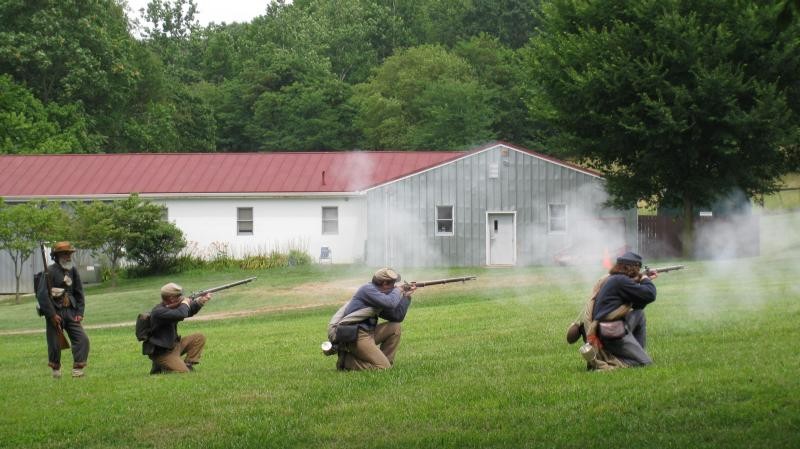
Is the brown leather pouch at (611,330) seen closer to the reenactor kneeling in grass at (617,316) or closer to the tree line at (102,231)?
the reenactor kneeling in grass at (617,316)

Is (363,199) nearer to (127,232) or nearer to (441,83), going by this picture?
(127,232)

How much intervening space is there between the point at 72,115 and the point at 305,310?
48.4 meters

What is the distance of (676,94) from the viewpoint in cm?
4538

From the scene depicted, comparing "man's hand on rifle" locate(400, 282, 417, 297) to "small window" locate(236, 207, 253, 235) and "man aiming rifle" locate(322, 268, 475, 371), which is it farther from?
"small window" locate(236, 207, 253, 235)

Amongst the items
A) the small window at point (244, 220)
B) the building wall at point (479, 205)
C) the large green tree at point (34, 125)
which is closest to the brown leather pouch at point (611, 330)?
the building wall at point (479, 205)

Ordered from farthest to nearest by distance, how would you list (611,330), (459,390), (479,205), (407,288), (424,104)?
1. (424,104)
2. (479,205)
3. (407,288)
4. (611,330)
5. (459,390)

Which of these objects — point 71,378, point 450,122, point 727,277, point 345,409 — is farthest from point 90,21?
point 345,409

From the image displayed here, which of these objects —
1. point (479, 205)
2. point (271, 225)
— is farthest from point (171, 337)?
point (271, 225)

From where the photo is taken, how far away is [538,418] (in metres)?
13.3

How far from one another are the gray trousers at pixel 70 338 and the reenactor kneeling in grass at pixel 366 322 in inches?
184

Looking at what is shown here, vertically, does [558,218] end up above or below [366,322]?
above

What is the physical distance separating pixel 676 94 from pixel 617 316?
30735mm

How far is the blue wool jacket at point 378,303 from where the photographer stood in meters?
→ 17.8

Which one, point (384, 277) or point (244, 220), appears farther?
point (244, 220)
